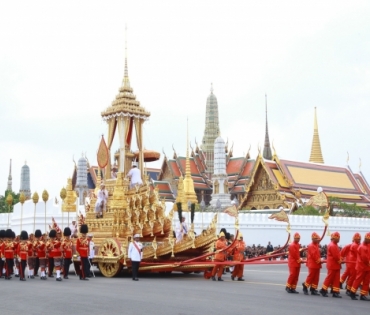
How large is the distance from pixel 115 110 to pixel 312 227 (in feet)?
56.0

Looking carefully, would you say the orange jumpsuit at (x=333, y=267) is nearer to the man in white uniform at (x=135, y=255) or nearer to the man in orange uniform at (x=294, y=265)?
the man in orange uniform at (x=294, y=265)

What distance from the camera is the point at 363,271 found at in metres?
10.8

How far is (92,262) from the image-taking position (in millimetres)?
15953

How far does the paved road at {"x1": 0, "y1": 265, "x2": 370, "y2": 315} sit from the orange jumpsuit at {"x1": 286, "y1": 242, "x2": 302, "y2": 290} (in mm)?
265

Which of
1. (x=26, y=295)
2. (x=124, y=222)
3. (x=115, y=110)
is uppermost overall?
(x=115, y=110)

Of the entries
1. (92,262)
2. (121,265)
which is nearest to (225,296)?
(121,265)

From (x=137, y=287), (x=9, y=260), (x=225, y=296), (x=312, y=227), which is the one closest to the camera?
(x=225, y=296)

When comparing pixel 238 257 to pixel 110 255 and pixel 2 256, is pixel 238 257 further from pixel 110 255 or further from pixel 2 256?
pixel 2 256

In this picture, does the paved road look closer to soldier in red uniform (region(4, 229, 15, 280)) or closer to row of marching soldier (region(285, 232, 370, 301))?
row of marching soldier (region(285, 232, 370, 301))

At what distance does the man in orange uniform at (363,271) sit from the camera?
10.8 meters

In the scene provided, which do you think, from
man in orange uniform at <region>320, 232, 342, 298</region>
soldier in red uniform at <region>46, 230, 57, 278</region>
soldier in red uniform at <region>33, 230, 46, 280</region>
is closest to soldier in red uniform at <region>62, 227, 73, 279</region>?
soldier in red uniform at <region>46, 230, 57, 278</region>

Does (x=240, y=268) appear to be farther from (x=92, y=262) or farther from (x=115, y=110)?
(x=115, y=110)

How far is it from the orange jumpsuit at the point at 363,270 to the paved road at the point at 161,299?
33 cm

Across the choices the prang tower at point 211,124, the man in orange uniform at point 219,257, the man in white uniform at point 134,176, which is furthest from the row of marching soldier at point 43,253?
the prang tower at point 211,124
